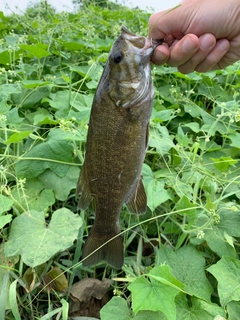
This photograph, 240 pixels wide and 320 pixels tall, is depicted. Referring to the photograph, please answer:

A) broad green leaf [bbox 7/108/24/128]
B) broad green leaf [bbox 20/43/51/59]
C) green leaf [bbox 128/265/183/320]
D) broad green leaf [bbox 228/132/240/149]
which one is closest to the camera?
green leaf [bbox 128/265/183/320]

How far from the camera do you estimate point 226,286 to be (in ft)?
4.92

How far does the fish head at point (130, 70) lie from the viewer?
132cm

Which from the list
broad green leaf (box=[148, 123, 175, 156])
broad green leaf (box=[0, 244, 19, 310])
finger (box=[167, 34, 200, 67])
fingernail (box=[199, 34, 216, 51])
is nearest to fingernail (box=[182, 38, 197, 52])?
finger (box=[167, 34, 200, 67])

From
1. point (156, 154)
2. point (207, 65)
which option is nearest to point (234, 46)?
point (207, 65)

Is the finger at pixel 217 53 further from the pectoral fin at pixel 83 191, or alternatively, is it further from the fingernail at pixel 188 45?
the pectoral fin at pixel 83 191

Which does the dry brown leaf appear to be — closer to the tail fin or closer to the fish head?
the tail fin

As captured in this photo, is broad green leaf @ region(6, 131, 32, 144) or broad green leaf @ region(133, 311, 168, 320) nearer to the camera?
broad green leaf @ region(133, 311, 168, 320)

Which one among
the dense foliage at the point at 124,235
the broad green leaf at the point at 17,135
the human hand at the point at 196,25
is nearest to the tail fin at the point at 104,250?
the dense foliage at the point at 124,235

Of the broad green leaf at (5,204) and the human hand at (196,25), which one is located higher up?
the human hand at (196,25)

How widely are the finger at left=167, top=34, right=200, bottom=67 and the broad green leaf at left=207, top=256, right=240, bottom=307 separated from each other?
940mm

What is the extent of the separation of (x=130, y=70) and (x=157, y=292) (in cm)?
87

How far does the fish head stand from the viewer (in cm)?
132

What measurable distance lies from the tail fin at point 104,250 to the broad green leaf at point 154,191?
0.24m

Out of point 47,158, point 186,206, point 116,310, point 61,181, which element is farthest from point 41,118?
point 116,310
